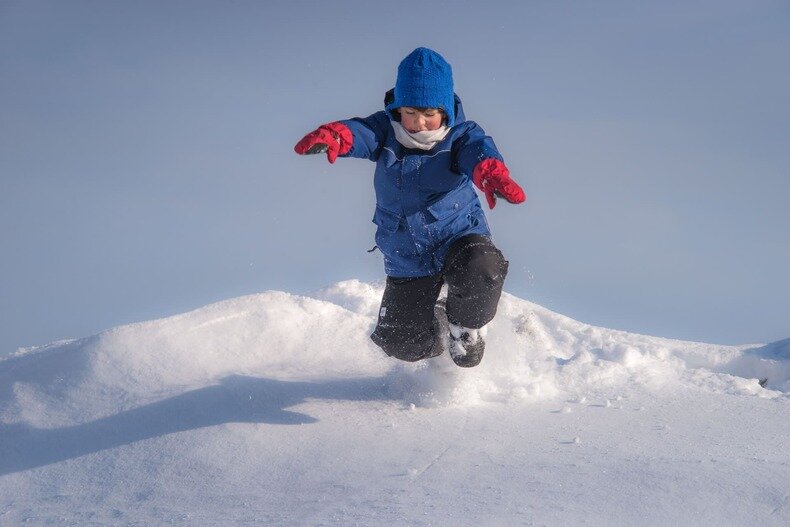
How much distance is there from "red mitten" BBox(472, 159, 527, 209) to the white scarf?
43 cm

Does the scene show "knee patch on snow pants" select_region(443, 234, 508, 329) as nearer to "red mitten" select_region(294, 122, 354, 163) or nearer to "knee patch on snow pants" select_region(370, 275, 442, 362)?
"knee patch on snow pants" select_region(370, 275, 442, 362)

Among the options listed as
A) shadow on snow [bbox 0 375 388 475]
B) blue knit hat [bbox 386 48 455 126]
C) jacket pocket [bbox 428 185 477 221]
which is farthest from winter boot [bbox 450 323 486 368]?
blue knit hat [bbox 386 48 455 126]

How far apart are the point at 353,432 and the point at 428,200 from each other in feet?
4.10

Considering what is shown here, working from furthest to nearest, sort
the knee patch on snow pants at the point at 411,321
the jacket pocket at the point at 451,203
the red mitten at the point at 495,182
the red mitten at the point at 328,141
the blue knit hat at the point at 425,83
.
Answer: the knee patch on snow pants at the point at 411,321
the jacket pocket at the point at 451,203
the blue knit hat at the point at 425,83
the red mitten at the point at 328,141
the red mitten at the point at 495,182

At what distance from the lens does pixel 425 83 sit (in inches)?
141

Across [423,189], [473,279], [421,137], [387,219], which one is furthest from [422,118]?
[473,279]

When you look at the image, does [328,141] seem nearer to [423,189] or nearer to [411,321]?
[423,189]

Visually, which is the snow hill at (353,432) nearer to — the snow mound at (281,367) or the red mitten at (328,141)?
the snow mound at (281,367)

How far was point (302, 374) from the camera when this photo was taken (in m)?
4.38

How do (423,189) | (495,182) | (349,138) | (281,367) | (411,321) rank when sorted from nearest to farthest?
(495,182)
(349,138)
(423,189)
(411,321)
(281,367)

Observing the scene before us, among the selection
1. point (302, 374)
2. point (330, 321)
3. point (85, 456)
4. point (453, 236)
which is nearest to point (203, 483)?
point (85, 456)

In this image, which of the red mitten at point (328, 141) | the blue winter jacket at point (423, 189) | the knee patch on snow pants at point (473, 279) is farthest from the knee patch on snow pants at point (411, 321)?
the red mitten at point (328, 141)

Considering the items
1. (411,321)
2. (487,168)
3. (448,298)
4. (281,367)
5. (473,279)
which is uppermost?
(487,168)

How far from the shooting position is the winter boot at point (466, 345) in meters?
3.85
